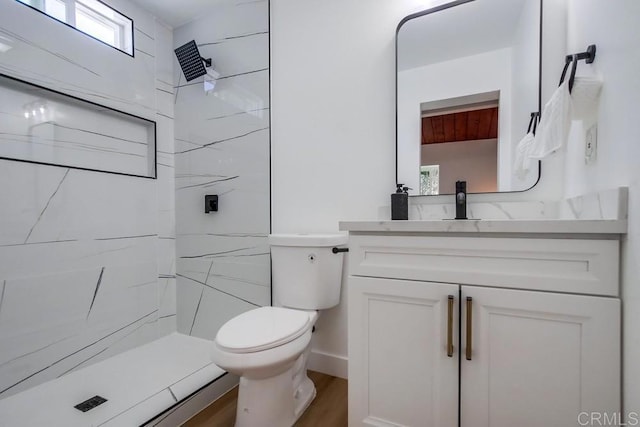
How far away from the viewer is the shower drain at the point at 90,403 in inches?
54.1

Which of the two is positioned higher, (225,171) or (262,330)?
(225,171)

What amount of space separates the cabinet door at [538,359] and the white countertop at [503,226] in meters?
0.18

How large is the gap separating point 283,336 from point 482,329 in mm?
694

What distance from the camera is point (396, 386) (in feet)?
3.46

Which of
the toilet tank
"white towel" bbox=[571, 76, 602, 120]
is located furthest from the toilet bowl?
"white towel" bbox=[571, 76, 602, 120]

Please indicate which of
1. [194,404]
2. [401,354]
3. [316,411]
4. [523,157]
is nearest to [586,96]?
[523,157]

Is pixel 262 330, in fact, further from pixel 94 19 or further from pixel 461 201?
pixel 94 19

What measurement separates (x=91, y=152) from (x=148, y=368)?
132 centimetres

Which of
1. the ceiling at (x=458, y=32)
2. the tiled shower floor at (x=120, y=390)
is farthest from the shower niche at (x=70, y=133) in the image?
the ceiling at (x=458, y=32)

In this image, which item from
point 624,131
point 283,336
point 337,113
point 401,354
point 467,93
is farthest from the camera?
point 337,113

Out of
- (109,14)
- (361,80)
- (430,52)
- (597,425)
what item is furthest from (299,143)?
(597,425)

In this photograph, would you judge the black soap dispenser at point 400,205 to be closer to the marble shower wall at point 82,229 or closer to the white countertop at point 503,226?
the white countertop at point 503,226

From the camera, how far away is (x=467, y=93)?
1458 mm

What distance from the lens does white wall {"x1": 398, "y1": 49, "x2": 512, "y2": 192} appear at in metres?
1.41
